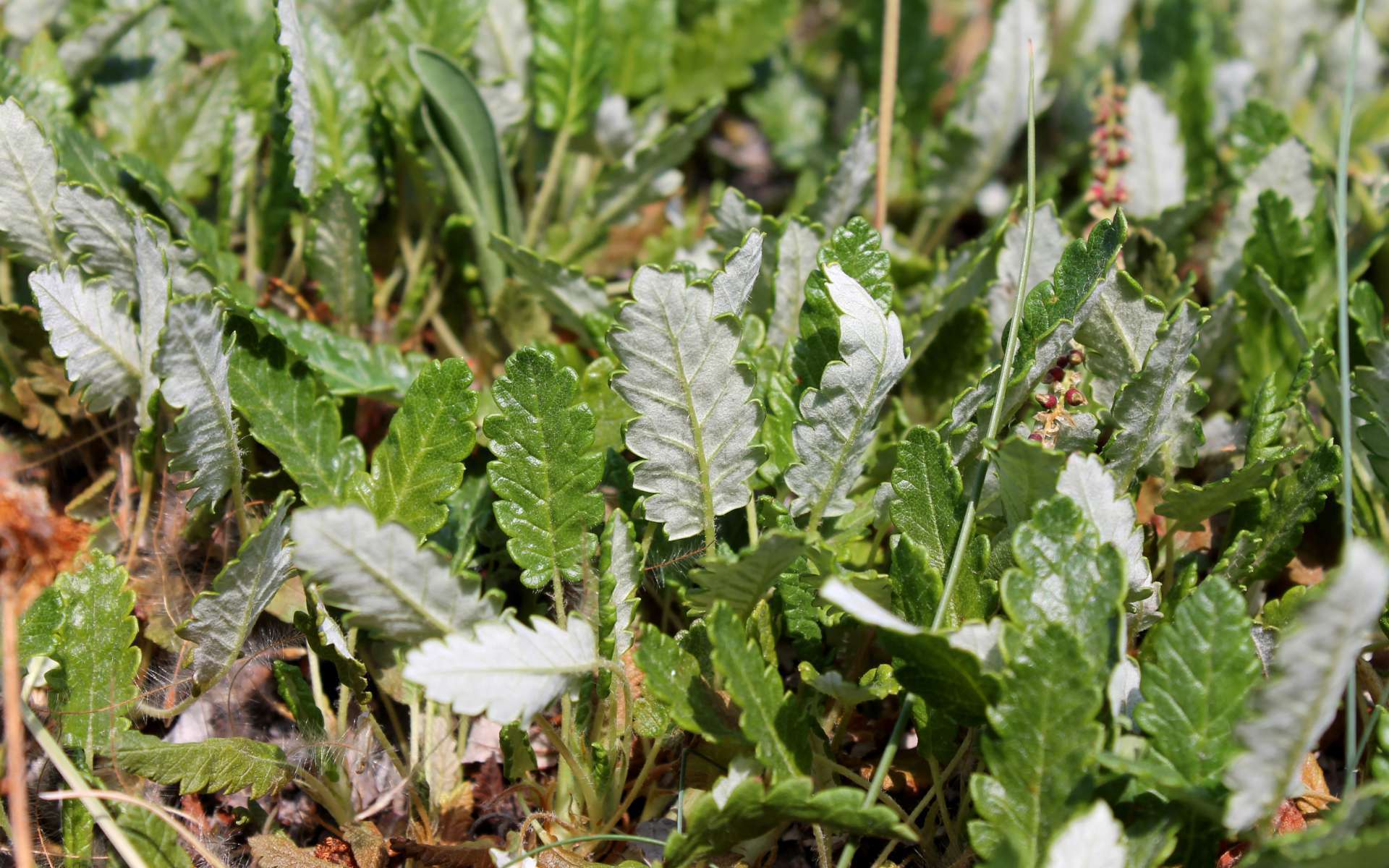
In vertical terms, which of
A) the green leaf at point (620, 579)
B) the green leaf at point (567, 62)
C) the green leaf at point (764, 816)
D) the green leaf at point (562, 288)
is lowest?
the green leaf at point (764, 816)

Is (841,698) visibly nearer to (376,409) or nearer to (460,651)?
(460,651)

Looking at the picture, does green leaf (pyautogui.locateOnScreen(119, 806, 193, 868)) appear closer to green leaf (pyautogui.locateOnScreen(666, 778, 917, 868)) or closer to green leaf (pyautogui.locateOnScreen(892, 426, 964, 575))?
green leaf (pyautogui.locateOnScreen(666, 778, 917, 868))

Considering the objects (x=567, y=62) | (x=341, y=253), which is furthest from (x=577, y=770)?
(x=567, y=62)

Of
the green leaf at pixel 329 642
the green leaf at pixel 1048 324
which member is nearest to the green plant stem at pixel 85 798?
the green leaf at pixel 329 642

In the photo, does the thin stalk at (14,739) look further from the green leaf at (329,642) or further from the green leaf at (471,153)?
the green leaf at (471,153)

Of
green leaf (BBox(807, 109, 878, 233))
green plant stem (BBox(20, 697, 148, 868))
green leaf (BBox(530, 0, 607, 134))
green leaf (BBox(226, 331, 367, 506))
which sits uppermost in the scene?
green leaf (BBox(530, 0, 607, 134))

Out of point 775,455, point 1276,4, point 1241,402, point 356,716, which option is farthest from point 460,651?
point 1276,4

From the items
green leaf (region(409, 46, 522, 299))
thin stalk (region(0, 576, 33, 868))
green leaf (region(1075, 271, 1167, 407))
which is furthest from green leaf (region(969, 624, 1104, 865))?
green leaf (region(409, 46, 522, 299))
